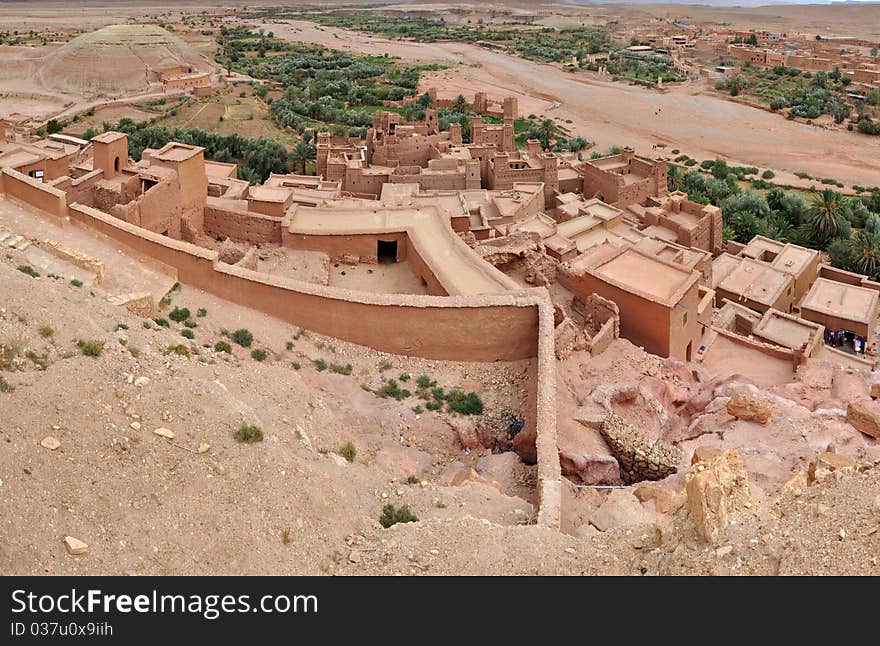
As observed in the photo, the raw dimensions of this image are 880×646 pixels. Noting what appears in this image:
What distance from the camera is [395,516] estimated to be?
340 inches

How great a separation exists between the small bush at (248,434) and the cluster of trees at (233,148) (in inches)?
940

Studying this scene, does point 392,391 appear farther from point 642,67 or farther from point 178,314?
point 642,67

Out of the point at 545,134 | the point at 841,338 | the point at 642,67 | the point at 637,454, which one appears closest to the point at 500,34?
the point at 642,67

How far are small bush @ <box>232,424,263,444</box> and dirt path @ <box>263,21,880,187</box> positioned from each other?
3914cm

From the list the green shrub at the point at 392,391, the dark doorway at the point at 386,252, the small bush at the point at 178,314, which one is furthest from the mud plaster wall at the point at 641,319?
the small bush at the point at 178,314

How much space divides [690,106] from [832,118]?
33.5 feet

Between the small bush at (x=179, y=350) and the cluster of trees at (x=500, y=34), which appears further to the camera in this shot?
the cluster of trees at (x=500, y=34)

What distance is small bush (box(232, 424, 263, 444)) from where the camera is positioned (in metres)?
8.79

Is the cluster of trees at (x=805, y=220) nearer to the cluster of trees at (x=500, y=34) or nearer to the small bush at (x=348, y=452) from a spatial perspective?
the small bush at (x=348, y=452)

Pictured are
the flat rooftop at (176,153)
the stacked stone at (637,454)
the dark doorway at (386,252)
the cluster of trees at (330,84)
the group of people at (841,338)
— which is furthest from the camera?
the cluster of trees at (330,84)

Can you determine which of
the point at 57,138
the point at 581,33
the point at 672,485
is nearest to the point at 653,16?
the point at 581,33

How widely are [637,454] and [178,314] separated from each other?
7787 millimetres

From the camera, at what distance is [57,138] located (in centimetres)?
2627

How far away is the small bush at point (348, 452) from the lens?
10.2 metres
